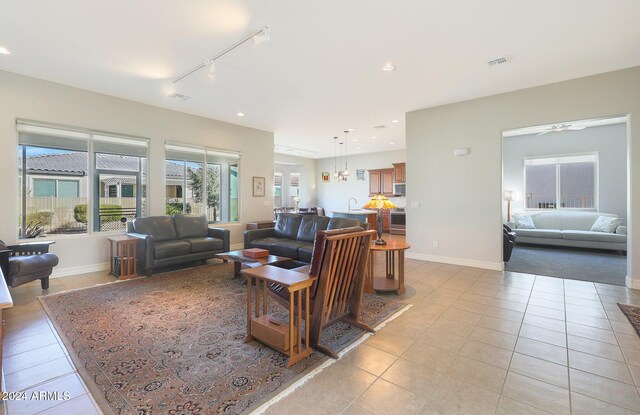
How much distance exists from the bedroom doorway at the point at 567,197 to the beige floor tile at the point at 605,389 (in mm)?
3280

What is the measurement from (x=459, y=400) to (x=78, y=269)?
18.2ft

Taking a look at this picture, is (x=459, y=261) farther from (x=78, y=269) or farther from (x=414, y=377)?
(x=78, y=269)

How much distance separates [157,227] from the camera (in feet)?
16.5

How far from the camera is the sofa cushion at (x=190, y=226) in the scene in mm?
5318

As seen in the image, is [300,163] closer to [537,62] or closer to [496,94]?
[496,94]

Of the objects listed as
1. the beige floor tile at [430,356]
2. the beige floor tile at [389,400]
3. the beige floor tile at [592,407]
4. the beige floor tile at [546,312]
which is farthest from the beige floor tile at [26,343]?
the beige floor tile at [546,312]

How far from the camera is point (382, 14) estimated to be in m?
2.71

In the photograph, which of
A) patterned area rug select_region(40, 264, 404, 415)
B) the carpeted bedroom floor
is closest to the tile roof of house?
patterned area rug select_region(40, 264, 404, 415)

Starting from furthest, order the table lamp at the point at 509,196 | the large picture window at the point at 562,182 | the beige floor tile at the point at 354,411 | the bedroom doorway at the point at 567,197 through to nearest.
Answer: the table lamp at the point at 509,196, the large picture window at the point at 562,182, the bedroom doorway at the point at 567,197, the beige floor tile at the point at 354,411

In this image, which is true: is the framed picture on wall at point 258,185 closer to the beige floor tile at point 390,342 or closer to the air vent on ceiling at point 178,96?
the air vent on ceiling at point 178,96

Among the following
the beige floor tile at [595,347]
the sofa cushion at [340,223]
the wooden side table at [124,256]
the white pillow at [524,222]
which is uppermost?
the sofa cushion at [340,223]

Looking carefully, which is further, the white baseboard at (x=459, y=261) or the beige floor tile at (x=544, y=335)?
the white baseboard at (x=459, y=261)

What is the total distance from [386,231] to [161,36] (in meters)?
8.70

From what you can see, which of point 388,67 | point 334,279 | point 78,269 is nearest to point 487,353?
point 334,279
